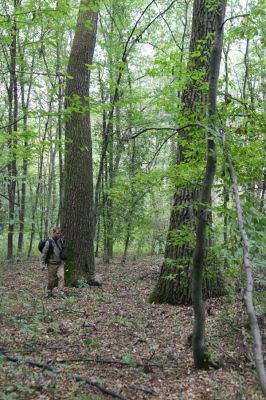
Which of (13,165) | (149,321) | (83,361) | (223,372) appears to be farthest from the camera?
(13,165)

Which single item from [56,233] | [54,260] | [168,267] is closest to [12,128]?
[56,233]

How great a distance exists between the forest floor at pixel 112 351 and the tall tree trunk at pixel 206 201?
40 centimetres

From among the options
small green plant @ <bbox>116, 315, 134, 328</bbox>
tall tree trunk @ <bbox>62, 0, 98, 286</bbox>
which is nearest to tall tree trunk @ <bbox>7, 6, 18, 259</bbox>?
tall tree trunk @ <bbox>62, 0, 98, 286</bbox>

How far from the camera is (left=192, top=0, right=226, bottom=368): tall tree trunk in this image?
140 inches

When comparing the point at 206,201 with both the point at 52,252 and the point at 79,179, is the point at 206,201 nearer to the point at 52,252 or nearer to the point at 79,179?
the point at 52,252

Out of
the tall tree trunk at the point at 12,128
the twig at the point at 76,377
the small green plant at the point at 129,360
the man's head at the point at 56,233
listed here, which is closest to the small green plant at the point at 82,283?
the man's head at the point at 56,233

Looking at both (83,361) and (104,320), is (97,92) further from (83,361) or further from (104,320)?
(83,361)

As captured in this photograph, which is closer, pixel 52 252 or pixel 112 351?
pixel 112 351

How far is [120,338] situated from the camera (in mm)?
5816

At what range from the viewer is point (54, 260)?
9.29 metres

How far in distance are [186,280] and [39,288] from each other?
4.47 meters

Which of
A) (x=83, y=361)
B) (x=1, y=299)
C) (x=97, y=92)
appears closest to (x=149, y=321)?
(x=83, y=361)

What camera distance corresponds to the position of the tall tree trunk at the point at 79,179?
10.1m

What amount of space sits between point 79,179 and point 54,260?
97.9 inches
